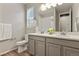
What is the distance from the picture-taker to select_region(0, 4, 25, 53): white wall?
6.12 ft

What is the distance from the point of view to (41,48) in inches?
79.0

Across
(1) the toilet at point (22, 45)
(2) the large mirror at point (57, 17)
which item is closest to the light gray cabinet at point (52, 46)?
(1) the toilet at point (22, 45)

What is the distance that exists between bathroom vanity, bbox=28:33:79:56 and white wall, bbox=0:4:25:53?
0.25 meters

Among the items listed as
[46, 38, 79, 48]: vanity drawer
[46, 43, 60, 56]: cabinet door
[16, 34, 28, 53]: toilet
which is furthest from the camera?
[16, 34, 28, 53]: toilet

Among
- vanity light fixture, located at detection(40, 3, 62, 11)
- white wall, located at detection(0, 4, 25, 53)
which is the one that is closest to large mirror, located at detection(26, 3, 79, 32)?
vanity light fixture, located at detection(40, 3, 62, 11)

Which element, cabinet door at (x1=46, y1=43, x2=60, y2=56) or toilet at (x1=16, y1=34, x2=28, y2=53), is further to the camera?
toilet at (x1=16, y1=34, x2=28, y2=53)

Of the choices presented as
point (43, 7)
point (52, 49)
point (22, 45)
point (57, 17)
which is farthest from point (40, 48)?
point (43, 7)

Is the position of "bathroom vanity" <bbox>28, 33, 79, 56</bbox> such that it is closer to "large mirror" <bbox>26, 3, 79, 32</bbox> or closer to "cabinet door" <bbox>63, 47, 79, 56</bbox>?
"cabinet door" <bbox>63, 47, 79, 56</bbox>

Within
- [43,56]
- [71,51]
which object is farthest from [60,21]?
[43,56]

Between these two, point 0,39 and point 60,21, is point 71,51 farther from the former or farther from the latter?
point 0,39

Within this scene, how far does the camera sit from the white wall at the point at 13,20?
1866 mm

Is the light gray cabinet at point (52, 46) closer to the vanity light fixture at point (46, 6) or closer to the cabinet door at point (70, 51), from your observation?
the cabinet door at point (70, 51)

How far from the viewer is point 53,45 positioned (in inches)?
73.4

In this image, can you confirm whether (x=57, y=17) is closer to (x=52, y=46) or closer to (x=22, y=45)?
(x=52, y=46)
